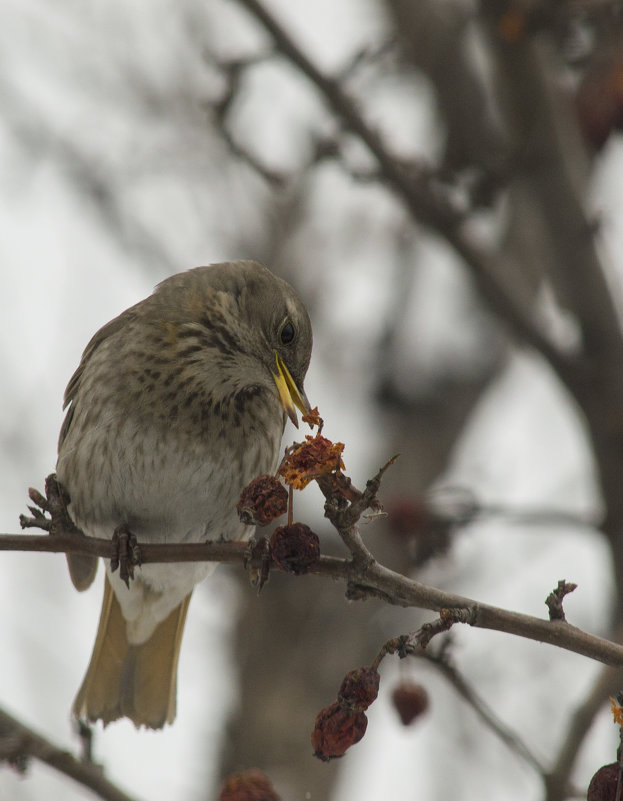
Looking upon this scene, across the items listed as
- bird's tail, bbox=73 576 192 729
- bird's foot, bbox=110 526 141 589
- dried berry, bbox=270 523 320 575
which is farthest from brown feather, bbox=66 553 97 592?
dried berry, bbox=270 523 320 575

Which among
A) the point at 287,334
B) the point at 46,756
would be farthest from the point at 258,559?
the point at 287,334

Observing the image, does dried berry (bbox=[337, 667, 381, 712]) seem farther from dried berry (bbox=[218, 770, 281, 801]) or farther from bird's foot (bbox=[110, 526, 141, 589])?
bird's foot (bbox=[110, 526, 141, 589])

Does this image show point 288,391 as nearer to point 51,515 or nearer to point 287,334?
point 287,334

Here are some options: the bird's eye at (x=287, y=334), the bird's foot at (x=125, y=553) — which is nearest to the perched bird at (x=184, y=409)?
the bird's eye at (x=287, y=334)

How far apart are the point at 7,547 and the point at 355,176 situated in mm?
2524

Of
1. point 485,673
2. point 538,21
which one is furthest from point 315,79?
point 485,673

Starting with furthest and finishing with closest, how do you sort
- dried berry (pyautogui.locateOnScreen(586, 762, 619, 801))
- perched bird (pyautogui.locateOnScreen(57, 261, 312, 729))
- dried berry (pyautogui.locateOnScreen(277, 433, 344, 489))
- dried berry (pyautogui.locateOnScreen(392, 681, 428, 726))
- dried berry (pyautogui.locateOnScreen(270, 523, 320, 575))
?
1. perched bird (pyautogui.locateOnScreen(57, 261, 312, 729))
2. dried berry (pyautogui.locateOnScreen(392, 681, 428, 726))
3. dried berry (pyautogui.locateOnScreen(270, 523, 320, 575))
4. dried berry (pyautogui.locateOnScreen(277, 433, 344, 489))
5. dried berry (pyautogui.locateOnScreen(586, 762, 619, 801))

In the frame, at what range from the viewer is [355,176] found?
180 inches

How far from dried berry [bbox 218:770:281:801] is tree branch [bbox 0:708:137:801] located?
Answer: 0.41 metres

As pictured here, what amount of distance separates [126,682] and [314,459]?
8.55 feet

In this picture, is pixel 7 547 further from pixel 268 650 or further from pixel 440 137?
pixel 440 137

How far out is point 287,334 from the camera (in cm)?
402

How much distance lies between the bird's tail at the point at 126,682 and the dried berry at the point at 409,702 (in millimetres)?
1565

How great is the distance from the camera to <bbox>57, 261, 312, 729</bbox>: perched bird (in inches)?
155
